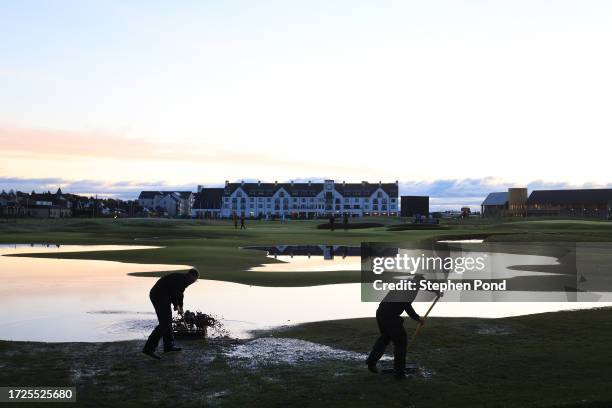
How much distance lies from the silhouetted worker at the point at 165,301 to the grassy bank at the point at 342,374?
41cm

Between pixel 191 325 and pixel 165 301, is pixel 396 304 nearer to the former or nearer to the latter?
pixel 165 301

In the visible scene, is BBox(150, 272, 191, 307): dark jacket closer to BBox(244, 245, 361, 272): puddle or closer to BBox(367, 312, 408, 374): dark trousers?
BBox(367, 312, 408, 374): dark trousers

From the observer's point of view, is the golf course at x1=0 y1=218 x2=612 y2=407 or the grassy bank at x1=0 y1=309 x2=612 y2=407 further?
the golf course at x1=0 y1=218 x2=612 y2=407

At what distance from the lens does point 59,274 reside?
3384 centimetres

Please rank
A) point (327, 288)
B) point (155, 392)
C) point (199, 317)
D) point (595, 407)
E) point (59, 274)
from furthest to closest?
1. point (59, 274)
2. point (327, 288)
3. point (199, 317)
4. point (155, 392)
5. point (595, 407)

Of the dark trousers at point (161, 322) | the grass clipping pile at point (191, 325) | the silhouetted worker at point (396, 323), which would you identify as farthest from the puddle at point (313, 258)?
the silhouetted worker at point (396, 323)

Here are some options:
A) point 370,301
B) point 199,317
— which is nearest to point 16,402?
point 199,317

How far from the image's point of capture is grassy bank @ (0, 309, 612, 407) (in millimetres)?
12156

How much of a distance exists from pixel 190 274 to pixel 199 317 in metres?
2.80

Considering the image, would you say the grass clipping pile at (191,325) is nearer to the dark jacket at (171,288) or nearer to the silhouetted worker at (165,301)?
the silhouetted worker at (165,301)

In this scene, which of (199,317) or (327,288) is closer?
(199,317)

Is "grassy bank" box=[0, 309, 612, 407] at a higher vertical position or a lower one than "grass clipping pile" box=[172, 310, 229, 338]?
lower

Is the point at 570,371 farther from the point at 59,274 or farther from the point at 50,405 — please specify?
the point at 59,274

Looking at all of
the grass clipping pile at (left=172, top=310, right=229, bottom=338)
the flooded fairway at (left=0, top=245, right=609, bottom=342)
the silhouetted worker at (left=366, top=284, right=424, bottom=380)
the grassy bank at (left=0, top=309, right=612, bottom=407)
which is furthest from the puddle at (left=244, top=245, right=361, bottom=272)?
the silhouetted worker at (left=366, top=284, right=424, bottom=380)
